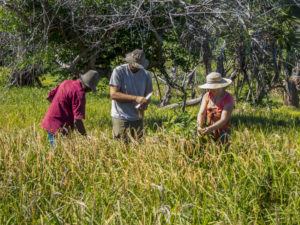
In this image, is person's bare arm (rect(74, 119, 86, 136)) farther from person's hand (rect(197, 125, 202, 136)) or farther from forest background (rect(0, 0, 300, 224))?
person's hand (rect(197, 125, 202, 136))

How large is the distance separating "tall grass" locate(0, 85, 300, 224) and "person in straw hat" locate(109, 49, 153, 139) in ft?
0.98

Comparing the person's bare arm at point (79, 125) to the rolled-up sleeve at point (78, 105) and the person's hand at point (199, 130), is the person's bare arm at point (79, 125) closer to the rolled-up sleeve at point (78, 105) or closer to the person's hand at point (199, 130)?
the rolled-up sleeve at point (78, 105)

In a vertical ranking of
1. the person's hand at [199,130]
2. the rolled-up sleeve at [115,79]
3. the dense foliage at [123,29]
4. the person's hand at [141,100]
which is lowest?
the person's hand at [199,130]

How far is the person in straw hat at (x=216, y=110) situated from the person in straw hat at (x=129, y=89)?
665 mm

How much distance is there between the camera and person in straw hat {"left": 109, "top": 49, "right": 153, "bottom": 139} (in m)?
4.45

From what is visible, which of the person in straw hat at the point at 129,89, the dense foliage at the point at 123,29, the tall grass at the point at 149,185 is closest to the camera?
the tall grass at the point at 149,185

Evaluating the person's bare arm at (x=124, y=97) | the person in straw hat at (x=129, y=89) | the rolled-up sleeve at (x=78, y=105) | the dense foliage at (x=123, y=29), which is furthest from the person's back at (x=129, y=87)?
the dense foliage at (x=123, y=29)

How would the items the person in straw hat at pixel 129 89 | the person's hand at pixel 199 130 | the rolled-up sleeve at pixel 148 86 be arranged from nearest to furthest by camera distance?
the person's hand at pixel 199 130
the person in straw hat at pixel 129 89
the rolled-up sleeve at pixel 148 86

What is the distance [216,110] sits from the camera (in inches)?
171

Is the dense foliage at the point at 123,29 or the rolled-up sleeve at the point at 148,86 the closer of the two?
the rolled-up sleeve at the point at 148,86

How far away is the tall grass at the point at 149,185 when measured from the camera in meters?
2.80

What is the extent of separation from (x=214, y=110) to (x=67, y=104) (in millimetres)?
1596

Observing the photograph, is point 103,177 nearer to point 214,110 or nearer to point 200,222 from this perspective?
point 200,222

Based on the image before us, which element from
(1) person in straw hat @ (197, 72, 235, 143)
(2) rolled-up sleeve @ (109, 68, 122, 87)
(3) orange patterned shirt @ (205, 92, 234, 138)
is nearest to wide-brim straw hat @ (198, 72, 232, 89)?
(1) person in straw hat @ (197, 72, 235, 143)
